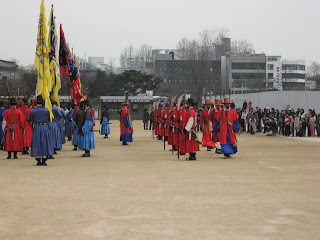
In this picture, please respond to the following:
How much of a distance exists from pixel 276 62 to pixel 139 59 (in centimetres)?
2932

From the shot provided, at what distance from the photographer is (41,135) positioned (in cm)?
1398

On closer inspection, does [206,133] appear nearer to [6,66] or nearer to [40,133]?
[40,133]

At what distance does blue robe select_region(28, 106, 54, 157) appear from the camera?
14.0m

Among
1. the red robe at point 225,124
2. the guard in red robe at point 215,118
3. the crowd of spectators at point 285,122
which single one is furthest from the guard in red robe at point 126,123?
the crowd of spectators at point 285,122

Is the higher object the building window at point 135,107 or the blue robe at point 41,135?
the building window at point 135,107

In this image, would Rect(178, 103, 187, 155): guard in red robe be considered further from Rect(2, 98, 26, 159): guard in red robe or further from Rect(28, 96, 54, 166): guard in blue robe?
Rect(2, 98, 26, 159): guard in red robe

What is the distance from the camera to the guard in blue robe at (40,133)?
549 inches

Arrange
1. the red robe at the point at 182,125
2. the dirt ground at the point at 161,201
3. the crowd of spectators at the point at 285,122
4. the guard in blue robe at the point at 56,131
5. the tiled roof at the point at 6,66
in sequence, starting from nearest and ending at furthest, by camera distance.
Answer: the dirt ground at the point at 161,201
the red robe at the point at 182,125
the guard in blue robe at the point at 56,131
the crowd of spectators at the point at 285,122
the tiled roof at the point at 6,66

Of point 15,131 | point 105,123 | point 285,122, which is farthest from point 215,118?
point 285,122

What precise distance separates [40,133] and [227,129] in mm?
5584

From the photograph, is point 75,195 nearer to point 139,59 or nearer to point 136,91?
point 136,91

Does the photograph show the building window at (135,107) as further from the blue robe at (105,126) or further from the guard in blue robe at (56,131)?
the guard in blue robe at (56,131)

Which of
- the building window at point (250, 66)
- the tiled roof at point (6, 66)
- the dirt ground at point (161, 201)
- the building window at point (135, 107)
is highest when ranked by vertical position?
the building window at point (250, 66)

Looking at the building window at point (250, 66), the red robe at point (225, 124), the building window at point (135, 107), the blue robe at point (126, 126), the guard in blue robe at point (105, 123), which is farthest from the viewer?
the building window at point (250, 66)
